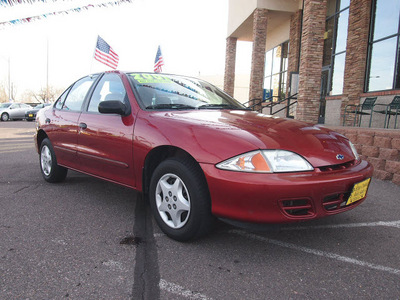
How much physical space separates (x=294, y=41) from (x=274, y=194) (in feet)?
48.0

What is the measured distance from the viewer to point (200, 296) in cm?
197

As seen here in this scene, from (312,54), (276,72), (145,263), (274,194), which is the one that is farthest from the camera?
(276,72)

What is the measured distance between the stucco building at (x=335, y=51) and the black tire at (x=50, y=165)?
23.7 ft

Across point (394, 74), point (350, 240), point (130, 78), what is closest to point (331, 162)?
point (350, 240)

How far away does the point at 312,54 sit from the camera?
920 centimetres

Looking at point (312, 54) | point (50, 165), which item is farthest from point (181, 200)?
point (312, 54)

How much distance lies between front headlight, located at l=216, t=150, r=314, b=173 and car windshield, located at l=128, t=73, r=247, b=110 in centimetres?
115

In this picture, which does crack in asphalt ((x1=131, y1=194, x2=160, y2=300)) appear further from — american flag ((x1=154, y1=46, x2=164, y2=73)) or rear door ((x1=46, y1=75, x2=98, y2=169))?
american flag ((x1=154, y1=46, x2=164, y2=73))

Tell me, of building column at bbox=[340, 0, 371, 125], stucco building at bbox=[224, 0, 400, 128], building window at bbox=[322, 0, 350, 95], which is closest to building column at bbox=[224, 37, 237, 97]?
stucco building at bbox=[224, 0, 400, 128]

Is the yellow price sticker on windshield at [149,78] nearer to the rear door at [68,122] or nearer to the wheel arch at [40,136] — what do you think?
the rear door at [68,122]

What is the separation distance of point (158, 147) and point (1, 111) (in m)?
25.1

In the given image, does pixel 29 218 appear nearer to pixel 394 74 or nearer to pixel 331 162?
pixel 331 162

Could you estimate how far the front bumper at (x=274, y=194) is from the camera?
7.25ft

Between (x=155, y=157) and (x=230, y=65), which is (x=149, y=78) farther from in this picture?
(x=230, y=65)
